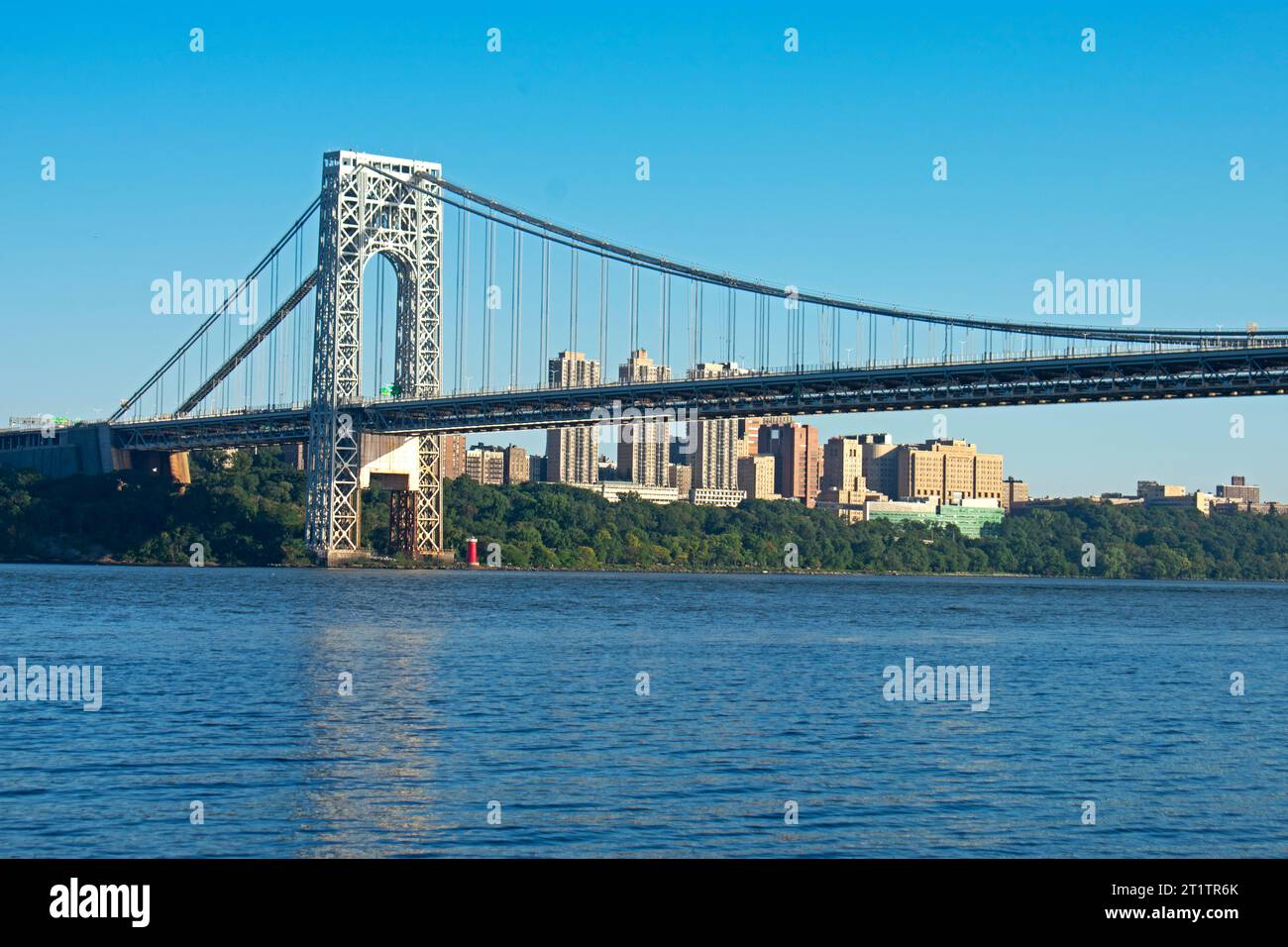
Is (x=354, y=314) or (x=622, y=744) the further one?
(x=354, y=314)

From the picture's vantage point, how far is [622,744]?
20562mm

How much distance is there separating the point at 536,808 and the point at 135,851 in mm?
3679

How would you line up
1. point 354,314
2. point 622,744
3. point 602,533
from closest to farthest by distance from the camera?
point 622,744, point 354,314, point 602,533

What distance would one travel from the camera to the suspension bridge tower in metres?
80.5

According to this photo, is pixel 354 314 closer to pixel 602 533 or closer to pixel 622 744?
pixel 602 533

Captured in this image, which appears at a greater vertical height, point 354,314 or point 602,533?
point 354,314

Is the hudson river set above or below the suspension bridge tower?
below

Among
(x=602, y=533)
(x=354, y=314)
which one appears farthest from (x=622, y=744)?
(x=602, y=533)

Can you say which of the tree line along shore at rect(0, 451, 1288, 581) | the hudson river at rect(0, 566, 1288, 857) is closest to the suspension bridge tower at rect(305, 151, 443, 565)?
the tree line along shore at rect(0, 451, 1288, 581)

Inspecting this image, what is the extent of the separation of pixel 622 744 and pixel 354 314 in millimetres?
62792

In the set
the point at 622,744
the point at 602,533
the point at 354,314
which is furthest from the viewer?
the point at 602,533

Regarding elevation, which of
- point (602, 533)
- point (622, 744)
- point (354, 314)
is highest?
point (354, 314)

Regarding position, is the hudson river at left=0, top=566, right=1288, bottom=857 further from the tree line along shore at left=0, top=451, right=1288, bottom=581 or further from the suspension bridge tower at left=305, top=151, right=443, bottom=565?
the tree line along shore at left=0, top=451, right=1288, bottom=581

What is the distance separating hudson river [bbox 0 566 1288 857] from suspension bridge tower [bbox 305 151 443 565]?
38.4m
